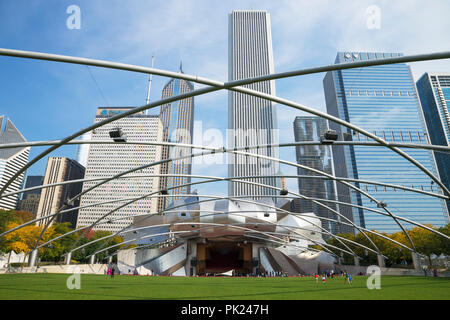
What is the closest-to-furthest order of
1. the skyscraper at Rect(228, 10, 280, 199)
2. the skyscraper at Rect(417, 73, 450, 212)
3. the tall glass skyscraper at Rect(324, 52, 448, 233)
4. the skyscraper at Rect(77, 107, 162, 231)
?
the tall glass skyscraper at Rect(324, 52, 448, 233) → the skyscraper at Rect(77, 107, 162, 231) → the skyscraper at Rect(417, 73, 450, 212) → the skyscraper at Rect(228, 10, 280, 199)

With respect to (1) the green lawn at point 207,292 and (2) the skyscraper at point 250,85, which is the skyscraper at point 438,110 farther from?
(1) the green lawn at point 207,292

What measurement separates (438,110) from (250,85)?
105634 millimetres

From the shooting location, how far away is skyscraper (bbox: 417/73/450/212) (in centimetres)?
14375

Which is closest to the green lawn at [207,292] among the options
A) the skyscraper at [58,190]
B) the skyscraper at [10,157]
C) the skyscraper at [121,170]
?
the skyscraper at [10,157]

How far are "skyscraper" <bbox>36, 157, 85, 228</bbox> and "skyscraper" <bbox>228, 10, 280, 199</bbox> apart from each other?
3857 inches

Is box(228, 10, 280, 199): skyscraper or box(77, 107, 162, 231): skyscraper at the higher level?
box(228, 10, 280, 199): skyscraper

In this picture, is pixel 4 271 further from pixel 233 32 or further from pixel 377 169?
pixel 233 32

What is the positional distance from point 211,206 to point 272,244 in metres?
21.8

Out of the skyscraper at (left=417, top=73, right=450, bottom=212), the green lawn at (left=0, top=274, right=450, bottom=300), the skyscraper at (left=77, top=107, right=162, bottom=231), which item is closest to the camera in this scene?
the green lawn at (left=0, top=274, right=450, bottom=300)

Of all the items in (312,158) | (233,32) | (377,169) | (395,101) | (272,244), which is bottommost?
(272,244)

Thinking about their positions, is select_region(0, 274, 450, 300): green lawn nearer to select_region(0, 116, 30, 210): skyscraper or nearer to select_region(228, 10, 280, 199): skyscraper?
select_region(0, 116, 30, 210): skyscraper

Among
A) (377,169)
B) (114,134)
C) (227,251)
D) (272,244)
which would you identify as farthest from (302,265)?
(377,169)

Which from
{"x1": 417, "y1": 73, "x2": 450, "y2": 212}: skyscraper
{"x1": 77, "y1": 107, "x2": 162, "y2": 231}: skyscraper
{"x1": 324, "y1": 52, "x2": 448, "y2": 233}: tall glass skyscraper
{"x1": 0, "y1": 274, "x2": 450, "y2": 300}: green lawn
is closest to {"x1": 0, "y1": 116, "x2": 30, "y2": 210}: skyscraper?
{"x1": 77, "y1": 107, "x2": 162, "y2": 231}: skyscraper
